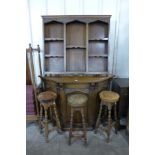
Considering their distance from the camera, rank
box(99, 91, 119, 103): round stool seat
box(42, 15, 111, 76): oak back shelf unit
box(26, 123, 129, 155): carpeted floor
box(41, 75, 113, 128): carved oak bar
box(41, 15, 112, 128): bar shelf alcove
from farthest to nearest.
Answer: box(42, 15, 111, 76): oak back shelf unit → box(41, 15, 112, 128): bar shelf alcove → box(41, 75, 113, 128): carved oak bar → box(99, 91, 119, 103): round stool seat → box(26, 123, 129, 155): carpeted floor

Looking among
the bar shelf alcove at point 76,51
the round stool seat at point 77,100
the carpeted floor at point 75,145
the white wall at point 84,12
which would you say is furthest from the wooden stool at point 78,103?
the white wall at point 84,12

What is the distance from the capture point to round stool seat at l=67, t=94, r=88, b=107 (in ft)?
8.12

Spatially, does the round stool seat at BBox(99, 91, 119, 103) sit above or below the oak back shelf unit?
below

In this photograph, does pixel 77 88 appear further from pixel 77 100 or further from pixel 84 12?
pixel 84 12

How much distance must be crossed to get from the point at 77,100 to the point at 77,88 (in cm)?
27

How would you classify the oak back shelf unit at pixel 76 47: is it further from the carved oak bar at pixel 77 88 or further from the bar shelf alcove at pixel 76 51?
the carved oak bar at pixel 77 88

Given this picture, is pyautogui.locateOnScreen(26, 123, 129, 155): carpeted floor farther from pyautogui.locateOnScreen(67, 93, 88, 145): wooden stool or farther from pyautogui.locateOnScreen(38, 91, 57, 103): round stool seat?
pyautogui.locateOnScreen(38, 91, 57, 103): round stool seat

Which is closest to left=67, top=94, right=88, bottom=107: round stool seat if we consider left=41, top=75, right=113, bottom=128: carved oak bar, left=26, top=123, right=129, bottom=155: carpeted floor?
left=41, top=75, right=113, bottom=128: carved oak bar

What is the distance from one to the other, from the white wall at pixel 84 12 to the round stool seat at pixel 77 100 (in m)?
1.06

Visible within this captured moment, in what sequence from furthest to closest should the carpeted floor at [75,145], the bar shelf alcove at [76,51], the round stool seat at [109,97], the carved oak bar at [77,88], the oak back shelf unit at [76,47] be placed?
the oak back shelf unit at [76,47]
the bar shelf alcove at [76,51]
the carved oak bar at [77,88]
the round stool seat at [109,97]
the carpeted floor at [75,145]

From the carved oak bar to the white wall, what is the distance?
69 centimetres

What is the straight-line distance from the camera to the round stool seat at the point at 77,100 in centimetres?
247
